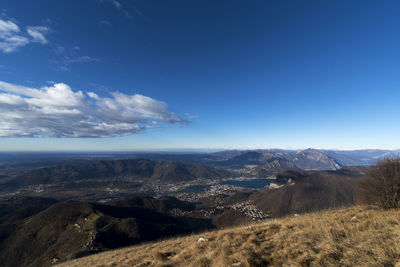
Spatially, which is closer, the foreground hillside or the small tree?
the foreground hillside

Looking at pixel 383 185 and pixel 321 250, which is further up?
pixel 383 185

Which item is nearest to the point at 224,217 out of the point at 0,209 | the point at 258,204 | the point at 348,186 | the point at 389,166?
the point at 258,204

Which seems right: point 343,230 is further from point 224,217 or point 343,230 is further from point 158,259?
point 224,217

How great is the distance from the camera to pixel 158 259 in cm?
1073

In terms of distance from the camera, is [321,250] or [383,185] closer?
[321,250]

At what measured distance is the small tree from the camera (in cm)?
1397

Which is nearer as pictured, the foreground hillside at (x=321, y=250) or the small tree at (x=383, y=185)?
the foreground hillside at (x=321, y=250)

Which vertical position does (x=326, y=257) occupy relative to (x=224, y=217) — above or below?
above

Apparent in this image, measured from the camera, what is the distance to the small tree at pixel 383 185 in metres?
14.0

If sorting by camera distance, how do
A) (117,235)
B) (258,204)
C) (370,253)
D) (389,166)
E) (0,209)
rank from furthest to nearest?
(258,204) → (0,209) → (117,235) → (389,166) → (370,253)

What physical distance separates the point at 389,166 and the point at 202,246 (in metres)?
21.4

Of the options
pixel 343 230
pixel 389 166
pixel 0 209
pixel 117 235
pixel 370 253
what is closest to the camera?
pixel 370 253

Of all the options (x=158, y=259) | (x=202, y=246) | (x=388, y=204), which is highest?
(x=388, y=204)

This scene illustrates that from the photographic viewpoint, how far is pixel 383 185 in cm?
1531
